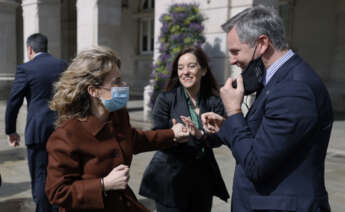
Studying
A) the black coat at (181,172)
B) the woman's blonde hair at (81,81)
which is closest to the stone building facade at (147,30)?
the black coat at (181,172)

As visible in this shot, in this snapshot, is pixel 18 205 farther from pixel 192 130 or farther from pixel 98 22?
pixel 98 22

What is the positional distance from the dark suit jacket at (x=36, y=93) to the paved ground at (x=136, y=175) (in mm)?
1078

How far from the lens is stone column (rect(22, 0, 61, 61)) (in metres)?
12.6

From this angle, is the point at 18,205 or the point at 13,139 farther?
the point at 18,205

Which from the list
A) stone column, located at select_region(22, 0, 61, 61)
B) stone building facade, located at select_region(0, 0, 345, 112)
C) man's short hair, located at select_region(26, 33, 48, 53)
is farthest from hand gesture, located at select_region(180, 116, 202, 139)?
stone column, located at select_region(22, 0, 61, 61)

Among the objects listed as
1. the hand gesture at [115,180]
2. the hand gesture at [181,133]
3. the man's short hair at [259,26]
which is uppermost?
the man's short hair at [259,26]

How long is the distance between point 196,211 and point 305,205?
1248 millimetres

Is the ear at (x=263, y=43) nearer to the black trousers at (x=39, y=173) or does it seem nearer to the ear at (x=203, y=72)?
the ear at (x=203, y=72)

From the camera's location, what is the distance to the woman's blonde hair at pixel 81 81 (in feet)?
6.27

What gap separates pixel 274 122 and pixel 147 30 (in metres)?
17.7

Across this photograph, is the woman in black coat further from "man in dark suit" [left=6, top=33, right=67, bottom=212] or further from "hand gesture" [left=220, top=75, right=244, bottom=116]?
"man in dark suit" [left=6, top=33, right=67, bottom=212]

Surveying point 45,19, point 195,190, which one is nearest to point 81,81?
point 195,190

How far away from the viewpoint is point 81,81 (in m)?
1.91

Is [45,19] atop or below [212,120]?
atop
